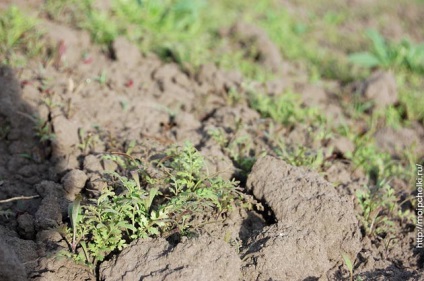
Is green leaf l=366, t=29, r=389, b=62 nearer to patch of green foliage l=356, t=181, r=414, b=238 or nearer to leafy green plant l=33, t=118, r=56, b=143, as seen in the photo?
patch of green foliage l=356, t=181, r=414, b=238

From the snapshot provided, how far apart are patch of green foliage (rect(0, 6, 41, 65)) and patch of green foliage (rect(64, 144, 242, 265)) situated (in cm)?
172

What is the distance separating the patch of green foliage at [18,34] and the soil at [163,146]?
0.16 m

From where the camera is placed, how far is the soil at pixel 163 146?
8.19 feet

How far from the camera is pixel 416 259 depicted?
9.66 feet

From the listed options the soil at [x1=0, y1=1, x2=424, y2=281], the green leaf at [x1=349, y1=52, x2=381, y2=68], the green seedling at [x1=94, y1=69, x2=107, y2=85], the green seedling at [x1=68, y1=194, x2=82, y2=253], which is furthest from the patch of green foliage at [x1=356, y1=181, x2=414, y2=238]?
the green leaf at [x1=349, y1=52, x2=381, y2=68]

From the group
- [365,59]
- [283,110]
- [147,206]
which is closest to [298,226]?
[147,206]

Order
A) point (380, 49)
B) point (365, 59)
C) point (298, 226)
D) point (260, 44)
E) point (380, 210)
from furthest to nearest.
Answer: point (380, 49)
point (365, 59)
point (260, 44)
point (380, 210)
point (298, 226)

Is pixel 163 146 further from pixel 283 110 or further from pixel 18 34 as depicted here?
pixel 18 34

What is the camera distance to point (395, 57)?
539 cm

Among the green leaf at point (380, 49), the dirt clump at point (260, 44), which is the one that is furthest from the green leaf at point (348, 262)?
the green leaf at point (380, 49)

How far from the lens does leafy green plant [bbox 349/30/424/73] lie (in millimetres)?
5344

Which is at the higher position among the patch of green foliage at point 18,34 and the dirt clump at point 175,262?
the patch of green foliage at point 18,34

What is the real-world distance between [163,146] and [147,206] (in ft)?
A: 2.59

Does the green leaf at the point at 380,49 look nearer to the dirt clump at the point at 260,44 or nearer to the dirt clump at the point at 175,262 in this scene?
the dirt clump at the point at 260,44
